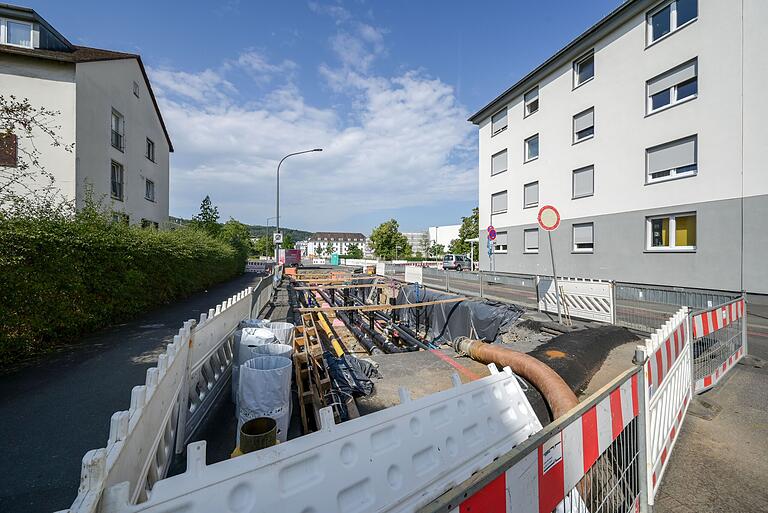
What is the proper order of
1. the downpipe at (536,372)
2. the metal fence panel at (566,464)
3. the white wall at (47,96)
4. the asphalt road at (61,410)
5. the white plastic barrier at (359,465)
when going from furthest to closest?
the white wall at (47,96), the downpipe at (536,372), the asphalt road at (61,410), the white plastic barrier at (359,465), the metal fence panel at (566,464)

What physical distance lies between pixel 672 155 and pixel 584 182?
394 centimetres

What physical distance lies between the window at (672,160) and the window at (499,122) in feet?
34.6

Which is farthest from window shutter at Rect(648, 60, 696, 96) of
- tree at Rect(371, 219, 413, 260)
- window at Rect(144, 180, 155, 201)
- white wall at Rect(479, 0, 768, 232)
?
tree at Rect(371, 219, 413, 260)

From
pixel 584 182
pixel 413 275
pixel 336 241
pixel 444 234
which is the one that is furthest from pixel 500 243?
pixel 336 241

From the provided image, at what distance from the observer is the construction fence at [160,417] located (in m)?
1.16

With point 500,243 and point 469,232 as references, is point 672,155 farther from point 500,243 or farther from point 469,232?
point 469,232

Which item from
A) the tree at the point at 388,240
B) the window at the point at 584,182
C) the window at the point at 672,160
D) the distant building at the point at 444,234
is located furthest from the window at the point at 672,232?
the distant building at the point at 444,234

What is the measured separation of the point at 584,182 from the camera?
55.3ft

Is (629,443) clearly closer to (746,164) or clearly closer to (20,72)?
(746,164)

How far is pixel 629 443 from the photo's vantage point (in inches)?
88.1

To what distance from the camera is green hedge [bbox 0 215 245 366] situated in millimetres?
5250

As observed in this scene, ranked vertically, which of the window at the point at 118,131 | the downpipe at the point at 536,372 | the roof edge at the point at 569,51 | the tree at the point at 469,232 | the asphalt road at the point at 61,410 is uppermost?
the roof edge at the point at 569,51

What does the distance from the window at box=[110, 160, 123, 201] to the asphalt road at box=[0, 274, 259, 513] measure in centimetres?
1338

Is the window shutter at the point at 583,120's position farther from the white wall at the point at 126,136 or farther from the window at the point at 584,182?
the white wall at the point at 126,136
